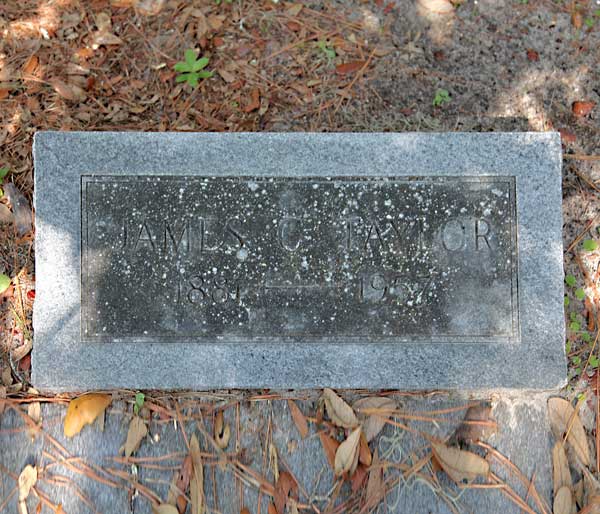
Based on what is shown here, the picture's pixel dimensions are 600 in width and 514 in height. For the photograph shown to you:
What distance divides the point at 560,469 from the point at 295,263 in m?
1.46

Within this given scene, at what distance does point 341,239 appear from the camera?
217 centimetres

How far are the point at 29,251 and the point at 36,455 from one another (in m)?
0.91

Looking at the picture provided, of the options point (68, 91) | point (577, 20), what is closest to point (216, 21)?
point (68, 91)

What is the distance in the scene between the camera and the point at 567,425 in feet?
7.44

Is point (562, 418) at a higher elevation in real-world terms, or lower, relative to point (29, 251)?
lower

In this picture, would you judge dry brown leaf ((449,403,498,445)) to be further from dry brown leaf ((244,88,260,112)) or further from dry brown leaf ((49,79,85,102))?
dry brown leaf ((49,79,85,102))

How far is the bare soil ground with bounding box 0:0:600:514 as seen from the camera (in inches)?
97.2

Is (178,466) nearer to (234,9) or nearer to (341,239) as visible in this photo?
(341,239)

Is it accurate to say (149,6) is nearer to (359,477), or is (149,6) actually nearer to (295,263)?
(295,263)

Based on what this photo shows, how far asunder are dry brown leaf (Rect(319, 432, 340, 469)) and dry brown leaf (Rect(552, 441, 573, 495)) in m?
0.95

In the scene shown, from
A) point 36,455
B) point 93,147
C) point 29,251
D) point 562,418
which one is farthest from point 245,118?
point 562,418

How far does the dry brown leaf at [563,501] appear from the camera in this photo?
2.18m

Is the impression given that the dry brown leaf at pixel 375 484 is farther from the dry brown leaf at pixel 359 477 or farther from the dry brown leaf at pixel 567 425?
the dry brown leaf at pixel 567 425

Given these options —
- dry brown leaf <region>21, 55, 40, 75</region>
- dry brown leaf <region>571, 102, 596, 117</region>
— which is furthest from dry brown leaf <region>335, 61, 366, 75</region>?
dry brown leaf <region>21, 55, 40, 75</region>
